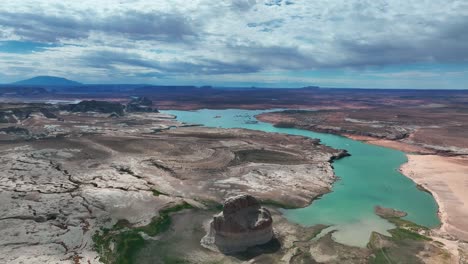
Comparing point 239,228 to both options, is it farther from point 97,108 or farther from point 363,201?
point 97,108

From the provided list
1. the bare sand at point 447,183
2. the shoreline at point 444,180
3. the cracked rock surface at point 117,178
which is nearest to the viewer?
the cracked rock surface at point 117,178

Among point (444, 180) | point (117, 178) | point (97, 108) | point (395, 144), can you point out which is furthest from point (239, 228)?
point (97, 108)

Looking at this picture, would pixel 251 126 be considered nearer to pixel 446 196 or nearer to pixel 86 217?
pixel 446 196

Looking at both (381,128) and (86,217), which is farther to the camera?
(381,128)

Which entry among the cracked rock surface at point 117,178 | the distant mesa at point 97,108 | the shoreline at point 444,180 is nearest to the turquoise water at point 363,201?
the shoreline at point 444,180

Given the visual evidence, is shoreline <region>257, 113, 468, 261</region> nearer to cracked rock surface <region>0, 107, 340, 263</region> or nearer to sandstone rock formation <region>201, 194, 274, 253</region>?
cracked rock surface <region>0, 107, 340, 263</region>

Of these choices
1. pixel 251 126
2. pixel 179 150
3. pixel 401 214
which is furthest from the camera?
pixel 251 126

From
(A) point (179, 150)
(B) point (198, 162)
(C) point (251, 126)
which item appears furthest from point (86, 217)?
(C) point (251, 126)

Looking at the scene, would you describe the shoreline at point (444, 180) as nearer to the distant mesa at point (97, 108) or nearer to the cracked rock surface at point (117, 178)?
the cracked rock surface at point (117, 178)
